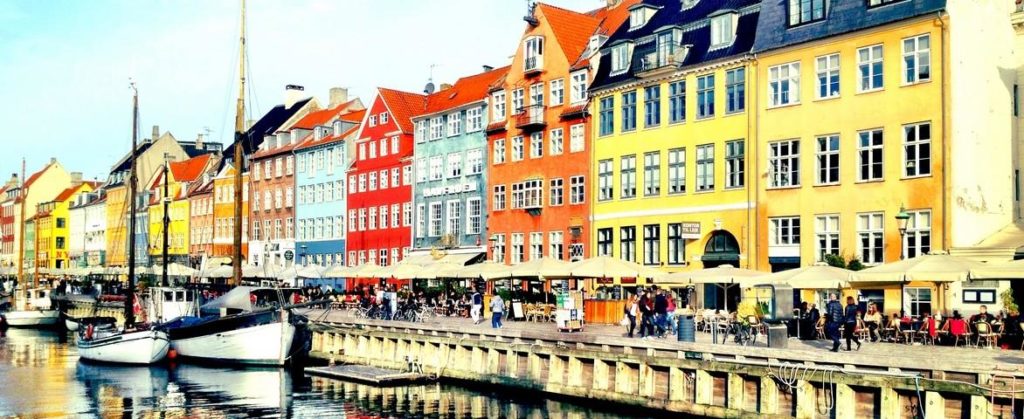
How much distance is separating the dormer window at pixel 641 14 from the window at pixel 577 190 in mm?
7554

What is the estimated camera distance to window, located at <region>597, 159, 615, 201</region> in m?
50.9

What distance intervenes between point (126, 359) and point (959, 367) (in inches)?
1340

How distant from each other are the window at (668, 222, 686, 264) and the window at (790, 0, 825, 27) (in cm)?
961

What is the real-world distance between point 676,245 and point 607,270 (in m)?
Result: 9.61

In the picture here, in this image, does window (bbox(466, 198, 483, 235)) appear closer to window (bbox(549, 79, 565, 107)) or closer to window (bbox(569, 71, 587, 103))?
window (bbox(549, 79, 565, 107))

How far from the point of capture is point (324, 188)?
258 feet

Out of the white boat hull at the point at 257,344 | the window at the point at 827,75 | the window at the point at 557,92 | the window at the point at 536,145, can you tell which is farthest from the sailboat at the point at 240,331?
the window at the point at 827,75

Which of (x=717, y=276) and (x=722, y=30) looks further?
(x=722, y=30)

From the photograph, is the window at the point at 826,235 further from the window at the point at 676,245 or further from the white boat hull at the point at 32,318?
the white boat hull at the point at 32,318

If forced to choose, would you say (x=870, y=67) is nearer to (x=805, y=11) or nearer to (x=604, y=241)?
(x=805, y=11)

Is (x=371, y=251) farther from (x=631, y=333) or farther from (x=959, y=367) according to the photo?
(x=959, y=367)

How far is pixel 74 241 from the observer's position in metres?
131

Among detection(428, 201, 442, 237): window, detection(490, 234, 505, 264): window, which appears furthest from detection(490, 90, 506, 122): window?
detection(428, 201, 442, 237): window

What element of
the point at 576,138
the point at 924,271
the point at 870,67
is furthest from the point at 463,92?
the point at 924,271
